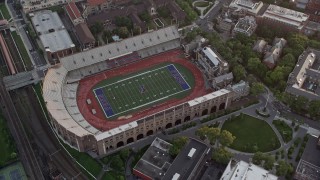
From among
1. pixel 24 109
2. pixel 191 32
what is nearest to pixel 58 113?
pixel 24 109

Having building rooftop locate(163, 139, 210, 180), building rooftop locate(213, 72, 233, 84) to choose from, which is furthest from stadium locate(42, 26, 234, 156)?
building rooftop locate(163, 139, 210, 180)

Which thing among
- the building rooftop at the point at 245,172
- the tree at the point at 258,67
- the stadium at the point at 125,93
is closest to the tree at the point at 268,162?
the building rooftop at the point at 245,172

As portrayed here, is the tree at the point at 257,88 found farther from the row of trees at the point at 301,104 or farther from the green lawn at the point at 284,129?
the green lawn at the point at 284,129

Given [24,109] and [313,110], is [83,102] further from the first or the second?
[313,110]

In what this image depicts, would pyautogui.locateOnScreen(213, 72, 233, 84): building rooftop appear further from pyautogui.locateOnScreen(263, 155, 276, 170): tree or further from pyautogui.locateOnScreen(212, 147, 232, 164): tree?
pyautogui.locateOnScreen(263, 155, 276, 170): tree

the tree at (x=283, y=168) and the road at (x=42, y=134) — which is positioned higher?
the road at (x=42, y=134)

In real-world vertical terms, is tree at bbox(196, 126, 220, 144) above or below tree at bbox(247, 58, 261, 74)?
below
